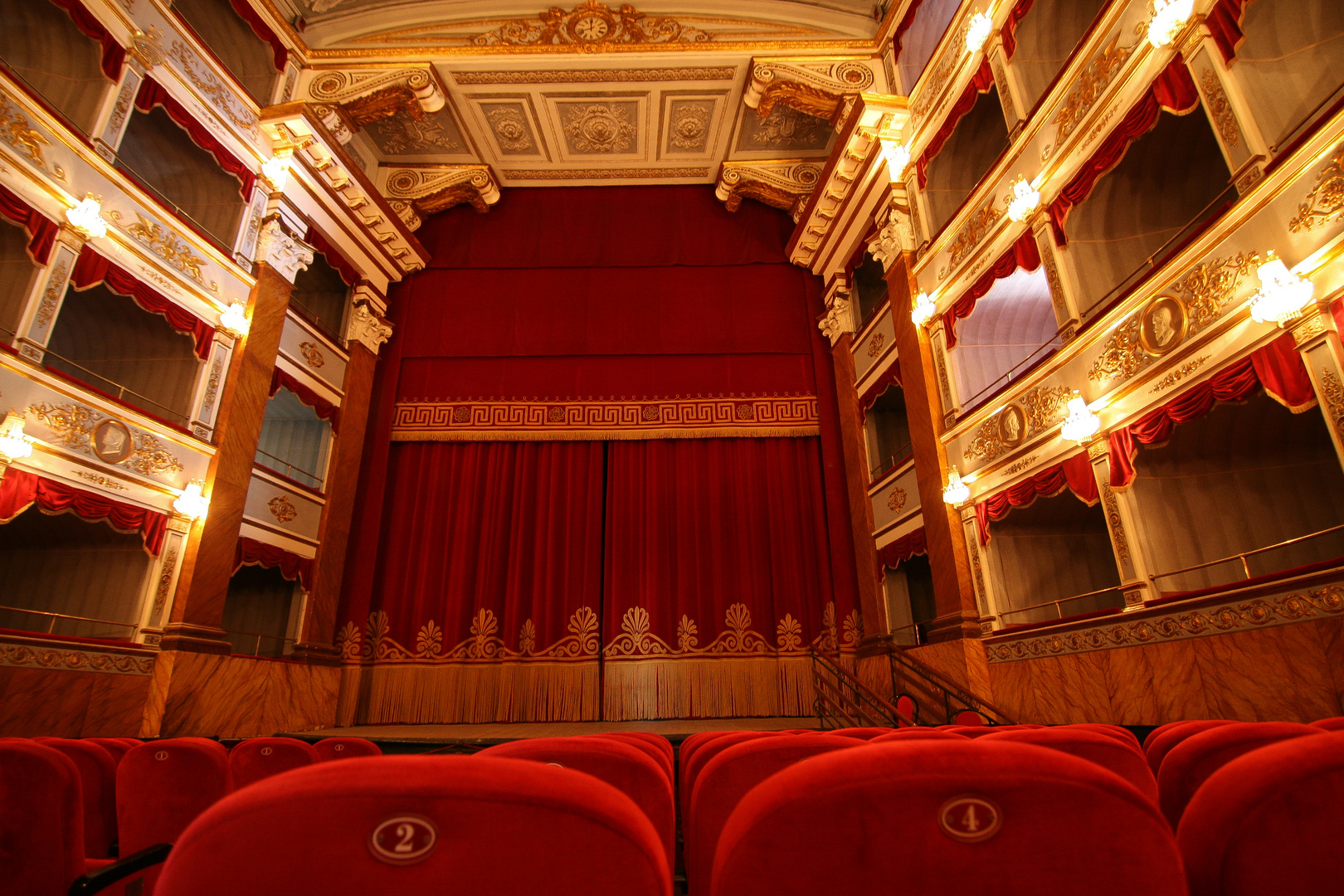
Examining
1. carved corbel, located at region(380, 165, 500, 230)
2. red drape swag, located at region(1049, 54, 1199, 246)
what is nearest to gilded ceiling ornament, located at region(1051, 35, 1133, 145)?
red drape swag, located at region(1049, 54, 1199, 246)

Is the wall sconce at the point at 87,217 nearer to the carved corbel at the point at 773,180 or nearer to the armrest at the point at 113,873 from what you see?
the armrest at the point at 113,873

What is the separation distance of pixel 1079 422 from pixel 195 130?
963cm

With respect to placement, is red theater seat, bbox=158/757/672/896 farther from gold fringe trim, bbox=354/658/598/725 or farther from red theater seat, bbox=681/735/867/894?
gold fringe trim, bbox=354/658/598/725

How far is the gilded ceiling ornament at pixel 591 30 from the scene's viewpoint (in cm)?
1022

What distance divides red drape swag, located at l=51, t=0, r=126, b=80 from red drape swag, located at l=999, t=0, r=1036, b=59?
8.96 metres

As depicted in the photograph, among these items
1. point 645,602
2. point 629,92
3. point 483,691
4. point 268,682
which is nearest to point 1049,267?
point 645,602

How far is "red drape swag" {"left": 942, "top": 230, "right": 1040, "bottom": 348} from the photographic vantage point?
704 centimetres

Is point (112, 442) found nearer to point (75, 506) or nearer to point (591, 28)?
point (75, 506)

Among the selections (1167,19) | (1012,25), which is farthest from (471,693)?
(1012,25)

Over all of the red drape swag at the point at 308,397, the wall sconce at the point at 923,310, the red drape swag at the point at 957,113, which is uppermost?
the red drape swag at the point at 957,113

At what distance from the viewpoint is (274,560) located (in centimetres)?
858

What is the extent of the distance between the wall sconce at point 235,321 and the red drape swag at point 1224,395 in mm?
8974

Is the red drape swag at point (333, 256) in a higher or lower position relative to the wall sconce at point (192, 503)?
higher

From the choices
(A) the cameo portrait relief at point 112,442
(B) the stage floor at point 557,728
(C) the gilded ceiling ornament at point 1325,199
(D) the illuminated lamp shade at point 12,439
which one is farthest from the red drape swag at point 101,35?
(C) the gilded ceiling ornament at point 1325,199
